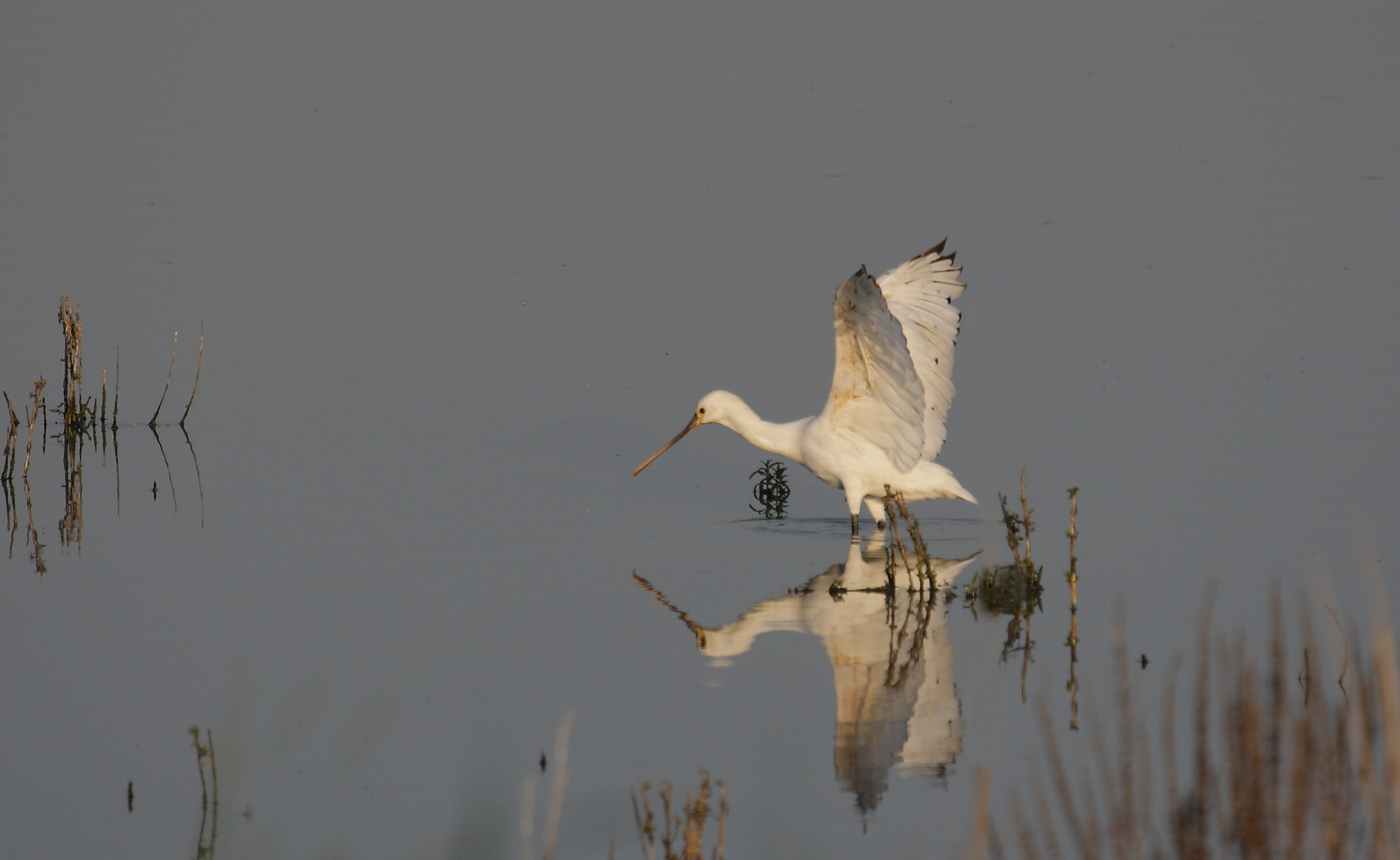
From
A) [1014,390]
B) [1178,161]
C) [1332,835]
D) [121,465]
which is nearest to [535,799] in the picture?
[1332,835]

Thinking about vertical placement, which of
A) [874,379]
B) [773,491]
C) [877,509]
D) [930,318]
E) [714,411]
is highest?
[930,318]

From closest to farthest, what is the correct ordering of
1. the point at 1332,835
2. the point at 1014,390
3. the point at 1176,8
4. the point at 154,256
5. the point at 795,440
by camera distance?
the point at 1332,835 < the point at 795,440 < the point at 1014,390 < the point at 154,256 < the point at 1176,8

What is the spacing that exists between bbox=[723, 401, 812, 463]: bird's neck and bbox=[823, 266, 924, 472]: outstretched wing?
13.1 inches

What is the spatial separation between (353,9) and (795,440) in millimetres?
23521

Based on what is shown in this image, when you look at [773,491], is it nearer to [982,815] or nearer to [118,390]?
[118,390]

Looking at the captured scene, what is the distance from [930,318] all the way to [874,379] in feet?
3.83

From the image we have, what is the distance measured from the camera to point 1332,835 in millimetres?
3447

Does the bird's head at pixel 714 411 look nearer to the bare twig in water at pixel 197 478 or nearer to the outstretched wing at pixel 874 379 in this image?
the outstretched wing at pixel 874 379

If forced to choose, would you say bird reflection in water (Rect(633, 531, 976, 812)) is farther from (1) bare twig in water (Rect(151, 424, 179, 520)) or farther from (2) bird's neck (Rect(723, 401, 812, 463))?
(1) bare twig in water (Rect(151, 424, 179, 520))

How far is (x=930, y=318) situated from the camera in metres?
11.3

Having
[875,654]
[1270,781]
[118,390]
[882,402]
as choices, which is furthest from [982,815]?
[118,390]

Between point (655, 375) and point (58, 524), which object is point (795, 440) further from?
point (58, 524)

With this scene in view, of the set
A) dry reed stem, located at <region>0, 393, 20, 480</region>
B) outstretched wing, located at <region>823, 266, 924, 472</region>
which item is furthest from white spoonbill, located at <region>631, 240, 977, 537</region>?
dry reed stem, located at <region>0, 393, 20, 480</region>

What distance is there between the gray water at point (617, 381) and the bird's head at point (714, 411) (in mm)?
404
